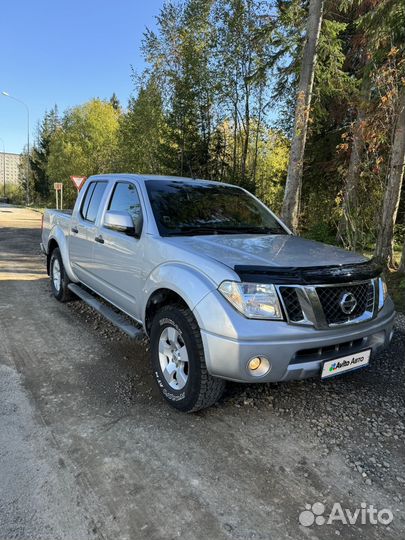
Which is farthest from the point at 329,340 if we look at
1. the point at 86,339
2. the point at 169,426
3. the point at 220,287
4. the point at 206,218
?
the point at 86,339

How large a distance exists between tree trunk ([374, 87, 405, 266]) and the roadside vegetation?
19 millimetres

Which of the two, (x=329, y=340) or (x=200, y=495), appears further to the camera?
A: (x=329, y=340)

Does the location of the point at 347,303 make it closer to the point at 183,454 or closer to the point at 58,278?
the point at 183,454

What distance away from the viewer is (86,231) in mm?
5055

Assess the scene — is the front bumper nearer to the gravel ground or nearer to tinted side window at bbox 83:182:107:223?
the gravel ground

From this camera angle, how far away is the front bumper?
2.68 metres

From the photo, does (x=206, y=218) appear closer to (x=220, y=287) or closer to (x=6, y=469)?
(x=220, y=287)

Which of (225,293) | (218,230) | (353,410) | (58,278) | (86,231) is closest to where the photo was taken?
(225,293)

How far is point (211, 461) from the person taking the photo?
2.67 meters

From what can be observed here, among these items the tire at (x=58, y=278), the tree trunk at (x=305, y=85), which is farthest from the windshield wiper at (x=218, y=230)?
the tree trunk at (x=305, y=85)

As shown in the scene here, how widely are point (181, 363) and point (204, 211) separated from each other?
162cm

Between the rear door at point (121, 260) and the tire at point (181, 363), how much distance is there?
560 mm

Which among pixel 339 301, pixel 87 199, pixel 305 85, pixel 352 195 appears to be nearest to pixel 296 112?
pixel 305 85

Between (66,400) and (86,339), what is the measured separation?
4.70 feet
